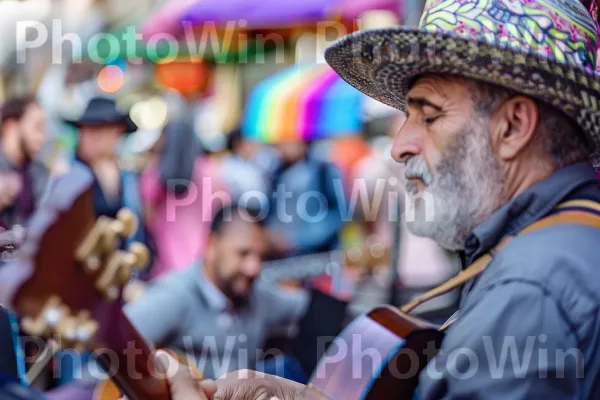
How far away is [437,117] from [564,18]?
0.31 metres

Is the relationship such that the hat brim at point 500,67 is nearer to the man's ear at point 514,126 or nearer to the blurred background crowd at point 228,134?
the man's ear at point 514,126

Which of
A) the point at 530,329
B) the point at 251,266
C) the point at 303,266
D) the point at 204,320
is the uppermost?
the point at 530,329

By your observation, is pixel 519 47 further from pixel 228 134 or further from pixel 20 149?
pixel 20 149

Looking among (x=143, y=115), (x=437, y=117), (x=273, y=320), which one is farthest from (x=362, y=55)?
(x=143, y=115)

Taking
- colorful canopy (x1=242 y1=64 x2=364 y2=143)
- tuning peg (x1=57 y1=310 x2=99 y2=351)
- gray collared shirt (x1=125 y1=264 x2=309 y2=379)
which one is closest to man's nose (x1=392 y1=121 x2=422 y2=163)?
tuning peg (x1=57 y1=310 x2=99 y2=351)

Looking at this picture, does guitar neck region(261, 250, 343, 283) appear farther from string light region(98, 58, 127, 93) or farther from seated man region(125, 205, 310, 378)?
string light region(98, 58, 127, 93)

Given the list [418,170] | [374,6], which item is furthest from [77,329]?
[374,6]

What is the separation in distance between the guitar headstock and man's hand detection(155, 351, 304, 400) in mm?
169

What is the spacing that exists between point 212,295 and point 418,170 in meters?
2.91

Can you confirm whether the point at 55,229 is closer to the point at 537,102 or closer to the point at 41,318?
the point at 41,318

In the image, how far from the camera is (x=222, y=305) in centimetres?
455

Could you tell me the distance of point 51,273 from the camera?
1845 millimetres

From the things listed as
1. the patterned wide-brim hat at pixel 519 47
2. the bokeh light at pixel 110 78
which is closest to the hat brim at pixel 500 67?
the patterned wide-brim hat at pixel 519 47

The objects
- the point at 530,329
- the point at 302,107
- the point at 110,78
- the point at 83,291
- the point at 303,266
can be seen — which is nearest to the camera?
the point at 530,329
